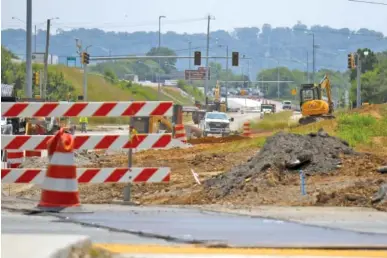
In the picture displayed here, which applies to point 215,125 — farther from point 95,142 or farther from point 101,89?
point 101,89

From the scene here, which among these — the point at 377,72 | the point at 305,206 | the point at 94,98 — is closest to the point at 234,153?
the point at 305,206

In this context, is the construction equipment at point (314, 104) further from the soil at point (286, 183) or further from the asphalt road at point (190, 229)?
the asphalt road at point (190, 229)

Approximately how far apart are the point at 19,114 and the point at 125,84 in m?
143

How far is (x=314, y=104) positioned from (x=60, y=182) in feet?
161

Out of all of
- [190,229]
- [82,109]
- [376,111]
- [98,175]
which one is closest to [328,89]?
[376,111]

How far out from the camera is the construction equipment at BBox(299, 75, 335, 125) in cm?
6069

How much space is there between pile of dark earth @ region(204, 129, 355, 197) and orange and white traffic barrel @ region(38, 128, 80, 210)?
15.4 feet

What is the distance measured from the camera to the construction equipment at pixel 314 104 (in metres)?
60.7

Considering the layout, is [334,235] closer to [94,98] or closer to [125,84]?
[94,98]

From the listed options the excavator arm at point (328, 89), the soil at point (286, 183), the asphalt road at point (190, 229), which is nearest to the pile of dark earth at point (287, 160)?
the soil at point (286, 183)

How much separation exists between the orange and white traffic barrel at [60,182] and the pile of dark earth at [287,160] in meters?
4.71

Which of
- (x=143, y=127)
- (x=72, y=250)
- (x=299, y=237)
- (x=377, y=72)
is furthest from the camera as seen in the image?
(x=377, y=72)

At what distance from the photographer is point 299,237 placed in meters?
10.7

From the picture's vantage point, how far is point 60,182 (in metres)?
13.1
